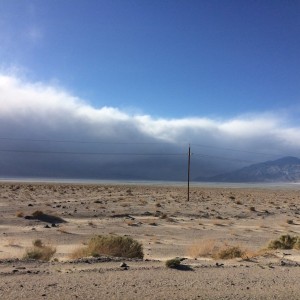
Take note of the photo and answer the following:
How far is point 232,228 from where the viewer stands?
34.1 metres

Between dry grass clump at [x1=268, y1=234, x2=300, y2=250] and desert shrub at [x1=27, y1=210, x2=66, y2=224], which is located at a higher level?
dry grass clump at [x1=268, y1=234, x2=300, y2=250]

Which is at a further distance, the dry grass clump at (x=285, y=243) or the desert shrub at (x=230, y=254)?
the dry grass clump at (x=285, y=243)

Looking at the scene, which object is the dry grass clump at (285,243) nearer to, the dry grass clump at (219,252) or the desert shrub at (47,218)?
the dry grass clump at (219,252)

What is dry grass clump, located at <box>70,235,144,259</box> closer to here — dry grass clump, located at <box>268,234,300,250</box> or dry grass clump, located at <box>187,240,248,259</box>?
dry grass clump, located at <box>187,240,248,259</box>

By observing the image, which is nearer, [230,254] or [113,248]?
[113,248]

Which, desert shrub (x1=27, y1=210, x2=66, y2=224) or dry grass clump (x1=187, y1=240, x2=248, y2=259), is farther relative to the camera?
desert shrub (x1=27, y1=210, x2=66, y2=224)

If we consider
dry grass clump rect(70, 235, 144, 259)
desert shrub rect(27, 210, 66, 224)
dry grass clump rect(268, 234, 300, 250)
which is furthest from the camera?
desert shrub rect(27, 210, 66, 224)

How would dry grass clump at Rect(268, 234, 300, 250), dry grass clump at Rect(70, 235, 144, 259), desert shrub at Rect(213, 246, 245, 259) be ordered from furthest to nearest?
dry grass clump at Rect(268, 234, 300, 250) → desert shrub at Rect(213, 246, 245, 259) → dry grass clump at Rect(70, 235, 144, 259)

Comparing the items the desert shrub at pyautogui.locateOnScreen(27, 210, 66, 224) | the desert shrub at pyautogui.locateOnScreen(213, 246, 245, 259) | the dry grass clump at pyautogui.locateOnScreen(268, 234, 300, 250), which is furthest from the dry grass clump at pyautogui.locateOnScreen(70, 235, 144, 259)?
the desert shrub at pyautogui.locateOnScreen(27, 210, 66, 224)

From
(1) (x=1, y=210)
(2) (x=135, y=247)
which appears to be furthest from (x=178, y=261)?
(1) (x=1, y=210)

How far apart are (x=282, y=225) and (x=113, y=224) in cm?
1456


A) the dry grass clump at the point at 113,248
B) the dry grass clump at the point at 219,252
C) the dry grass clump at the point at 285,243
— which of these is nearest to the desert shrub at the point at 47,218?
the dry grass clump at the point at 219,252

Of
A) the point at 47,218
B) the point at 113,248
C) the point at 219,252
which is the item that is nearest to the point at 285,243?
the point at 219,252

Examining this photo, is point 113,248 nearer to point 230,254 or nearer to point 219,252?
point 219,252
